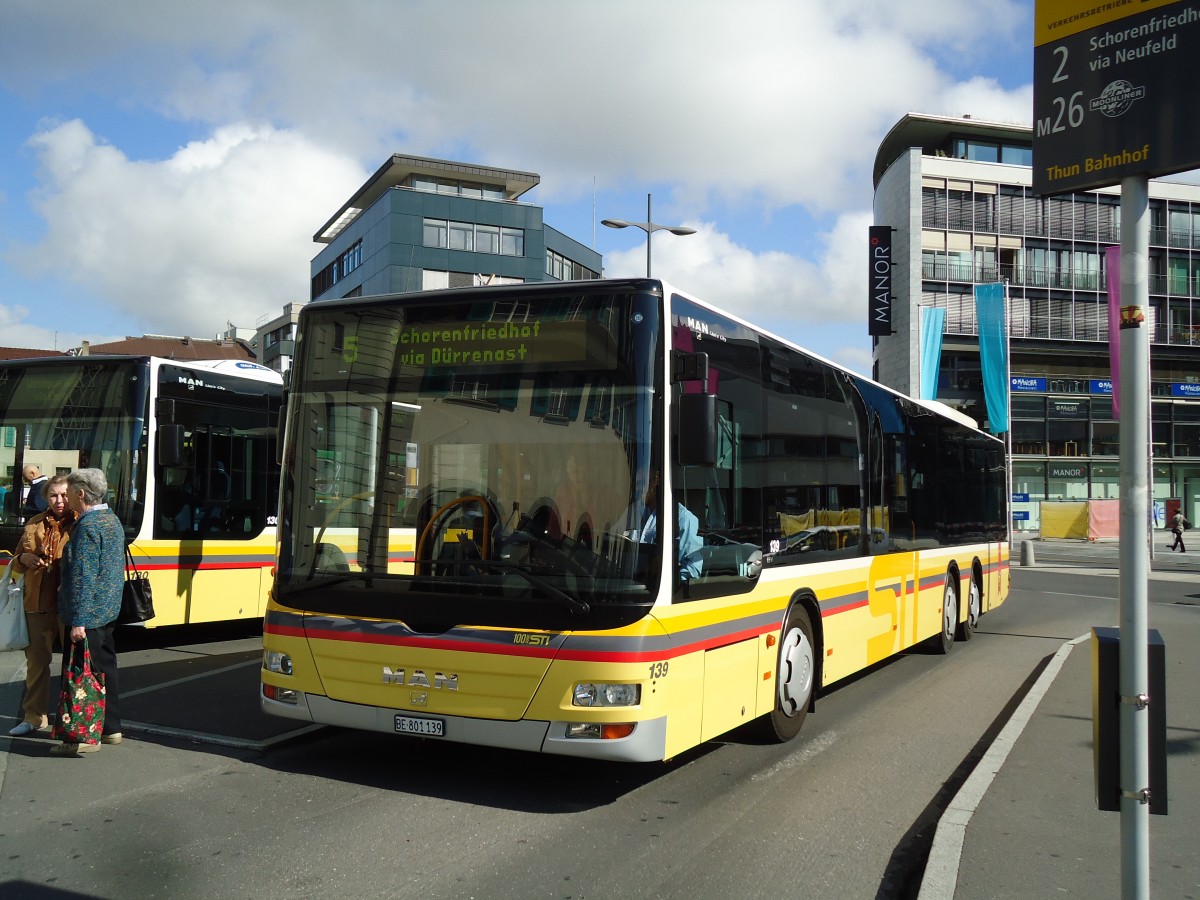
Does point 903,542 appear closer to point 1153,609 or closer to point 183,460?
point 183,460

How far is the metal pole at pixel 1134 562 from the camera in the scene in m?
3.21

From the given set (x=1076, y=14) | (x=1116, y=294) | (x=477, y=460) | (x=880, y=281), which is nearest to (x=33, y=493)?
(x=477, y=460)

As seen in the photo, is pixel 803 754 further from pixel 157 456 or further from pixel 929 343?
pixel 929 343

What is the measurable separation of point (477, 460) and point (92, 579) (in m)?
2.62

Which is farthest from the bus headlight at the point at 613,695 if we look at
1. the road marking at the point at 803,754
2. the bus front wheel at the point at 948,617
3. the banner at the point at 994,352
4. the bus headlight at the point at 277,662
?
the banner at the point at 994,352

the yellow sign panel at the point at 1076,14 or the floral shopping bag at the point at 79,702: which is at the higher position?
the yellow sign panel at the point at 1076,14

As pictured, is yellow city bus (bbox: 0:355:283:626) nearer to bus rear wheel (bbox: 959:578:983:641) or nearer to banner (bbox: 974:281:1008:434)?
bus rear wheel (bbox: 959:578:983:641)

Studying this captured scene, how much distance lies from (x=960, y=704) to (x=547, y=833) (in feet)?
17.5

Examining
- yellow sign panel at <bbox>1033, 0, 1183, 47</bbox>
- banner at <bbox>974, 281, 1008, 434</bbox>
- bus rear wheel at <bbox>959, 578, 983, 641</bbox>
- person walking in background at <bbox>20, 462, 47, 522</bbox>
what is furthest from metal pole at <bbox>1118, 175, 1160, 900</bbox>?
banner at <bbox>974, 281, 1008, 434</bbox>

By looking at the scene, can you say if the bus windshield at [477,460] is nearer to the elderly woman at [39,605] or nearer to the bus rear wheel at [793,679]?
the elderly woman at [39,605]

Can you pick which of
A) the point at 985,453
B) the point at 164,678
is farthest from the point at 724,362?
the point at 985,453

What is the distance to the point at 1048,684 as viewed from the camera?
10086 mm

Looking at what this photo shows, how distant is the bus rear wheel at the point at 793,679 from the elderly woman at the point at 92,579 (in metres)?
4.36

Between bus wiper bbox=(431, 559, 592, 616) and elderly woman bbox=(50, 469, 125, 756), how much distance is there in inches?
91.3
